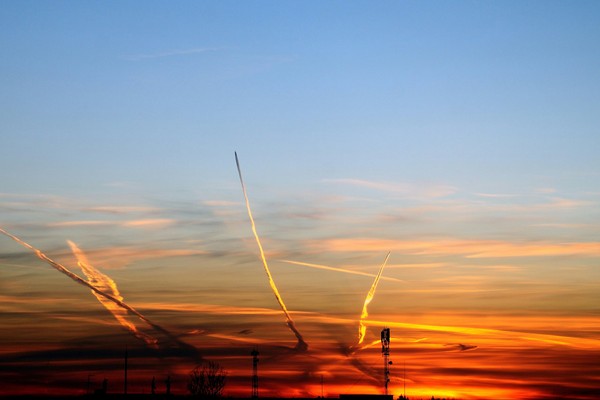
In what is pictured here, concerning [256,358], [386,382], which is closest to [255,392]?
[256,358]

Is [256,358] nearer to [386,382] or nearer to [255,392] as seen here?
[255,392]

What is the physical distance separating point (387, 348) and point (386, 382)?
6.52 metres

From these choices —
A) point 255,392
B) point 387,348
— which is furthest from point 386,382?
point 255,392

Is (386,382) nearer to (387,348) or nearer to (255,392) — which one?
(387,348)

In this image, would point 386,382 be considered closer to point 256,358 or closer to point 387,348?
point 387,348

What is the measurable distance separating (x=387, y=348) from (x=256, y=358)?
2814 cm

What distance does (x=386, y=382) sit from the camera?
170125 millimetres

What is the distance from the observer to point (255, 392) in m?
175

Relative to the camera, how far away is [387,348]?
169875 millimetres

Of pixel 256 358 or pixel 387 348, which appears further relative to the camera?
pixel 256 358

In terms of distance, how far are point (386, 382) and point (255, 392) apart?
25766mm

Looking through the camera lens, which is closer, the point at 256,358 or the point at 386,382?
the point at 386,382

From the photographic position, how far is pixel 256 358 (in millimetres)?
181250
